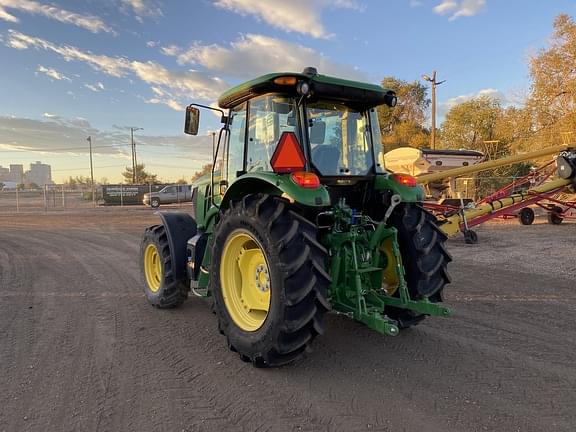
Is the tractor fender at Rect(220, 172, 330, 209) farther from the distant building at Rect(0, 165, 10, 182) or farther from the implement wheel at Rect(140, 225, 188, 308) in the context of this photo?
the distant building at Rect(0, 165, 10, 182)

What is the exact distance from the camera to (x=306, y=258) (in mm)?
3395

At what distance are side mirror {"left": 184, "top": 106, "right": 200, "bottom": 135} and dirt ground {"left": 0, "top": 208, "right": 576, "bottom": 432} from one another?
7.40 feet

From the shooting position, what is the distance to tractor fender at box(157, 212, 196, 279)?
5270mm

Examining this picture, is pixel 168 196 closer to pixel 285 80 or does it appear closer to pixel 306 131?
pixel 306 131

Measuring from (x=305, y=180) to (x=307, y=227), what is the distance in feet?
1.32

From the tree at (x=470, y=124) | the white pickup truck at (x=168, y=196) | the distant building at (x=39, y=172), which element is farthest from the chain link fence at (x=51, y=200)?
the distant building at (x=39, y=172)

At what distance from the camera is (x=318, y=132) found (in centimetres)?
419

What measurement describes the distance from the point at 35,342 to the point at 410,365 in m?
3.76

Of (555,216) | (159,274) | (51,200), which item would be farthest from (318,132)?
(51,200)

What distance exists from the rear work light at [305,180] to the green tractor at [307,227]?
0.4 inches

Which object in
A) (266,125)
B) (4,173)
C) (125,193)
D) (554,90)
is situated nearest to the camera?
(266,125)

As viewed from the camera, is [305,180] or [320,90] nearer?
[305,180]

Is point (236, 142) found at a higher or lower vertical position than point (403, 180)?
higher

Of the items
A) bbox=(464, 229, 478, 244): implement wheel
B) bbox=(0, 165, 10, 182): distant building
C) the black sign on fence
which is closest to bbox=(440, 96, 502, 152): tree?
the black sign on fence
